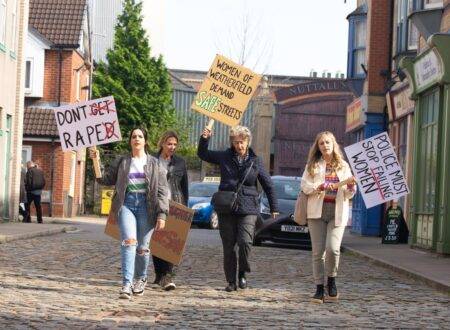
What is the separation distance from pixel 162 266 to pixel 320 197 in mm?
2226

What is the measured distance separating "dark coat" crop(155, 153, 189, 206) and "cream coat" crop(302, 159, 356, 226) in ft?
5.16

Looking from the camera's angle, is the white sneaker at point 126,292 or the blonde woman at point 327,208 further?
the blonde woman at point 327,208

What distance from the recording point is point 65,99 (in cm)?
4622

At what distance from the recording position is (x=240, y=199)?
14047 mm

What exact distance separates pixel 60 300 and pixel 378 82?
2470cm

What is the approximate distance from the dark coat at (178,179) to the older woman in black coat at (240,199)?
40 centimetres

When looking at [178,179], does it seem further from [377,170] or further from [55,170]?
[55,170]

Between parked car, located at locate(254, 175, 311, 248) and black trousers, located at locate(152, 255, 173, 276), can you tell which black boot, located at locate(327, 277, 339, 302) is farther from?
parked car, located at locate(254, 175, 311, 248)

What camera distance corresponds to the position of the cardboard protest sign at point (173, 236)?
1415cm

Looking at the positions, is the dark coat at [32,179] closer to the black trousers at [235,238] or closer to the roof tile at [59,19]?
the roof tile at [59,19]

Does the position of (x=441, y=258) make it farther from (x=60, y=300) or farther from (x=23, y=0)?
(x=23, y=0)

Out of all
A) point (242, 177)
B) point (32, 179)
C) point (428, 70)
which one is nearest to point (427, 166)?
point (428, 70)

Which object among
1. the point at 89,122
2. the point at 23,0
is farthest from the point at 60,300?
the point at 23,0

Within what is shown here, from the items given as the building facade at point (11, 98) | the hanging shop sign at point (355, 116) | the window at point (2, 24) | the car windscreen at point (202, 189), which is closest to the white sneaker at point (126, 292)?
the building facade at point (11, 98)
